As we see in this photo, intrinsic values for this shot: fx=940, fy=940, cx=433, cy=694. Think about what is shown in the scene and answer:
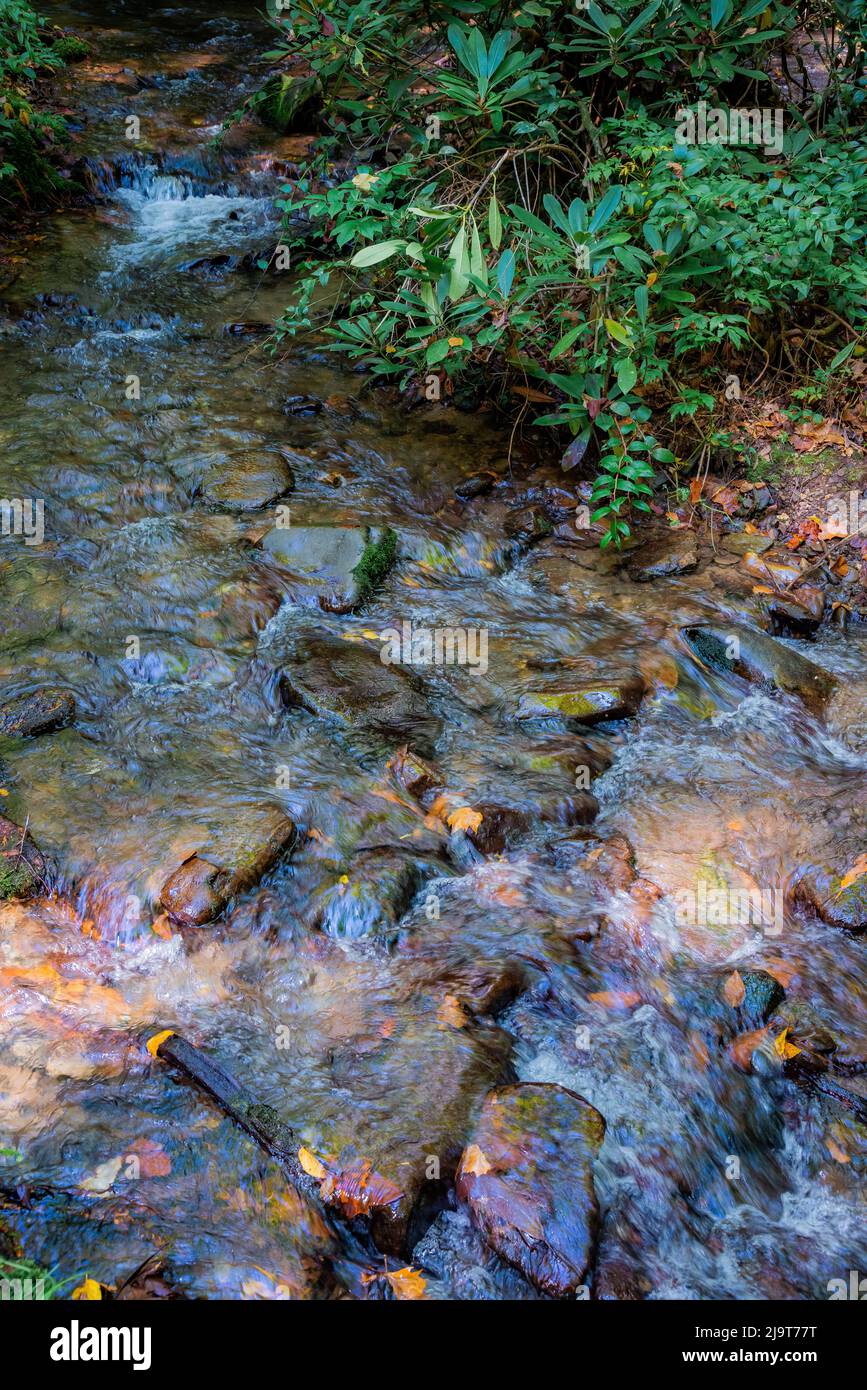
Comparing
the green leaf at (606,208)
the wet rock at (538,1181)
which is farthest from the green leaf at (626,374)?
the wet rock at (538,1181)

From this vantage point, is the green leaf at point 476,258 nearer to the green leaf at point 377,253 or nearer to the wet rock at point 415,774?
the green leaf at point 377,253

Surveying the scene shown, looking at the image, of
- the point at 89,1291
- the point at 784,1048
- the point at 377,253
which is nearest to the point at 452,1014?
the point at 784,1048

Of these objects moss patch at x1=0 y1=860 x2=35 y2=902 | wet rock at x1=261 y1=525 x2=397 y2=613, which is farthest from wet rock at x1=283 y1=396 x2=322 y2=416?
moss patch at x1=0 y1=860 x2=35 y2=902

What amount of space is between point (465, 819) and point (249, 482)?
2.77 m

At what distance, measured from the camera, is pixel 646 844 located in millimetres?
4023

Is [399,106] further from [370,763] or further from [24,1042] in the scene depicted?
[24,1042]

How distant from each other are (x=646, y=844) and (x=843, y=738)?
134 centimetres

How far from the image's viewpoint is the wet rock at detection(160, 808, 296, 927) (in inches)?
137

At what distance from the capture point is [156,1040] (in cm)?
303

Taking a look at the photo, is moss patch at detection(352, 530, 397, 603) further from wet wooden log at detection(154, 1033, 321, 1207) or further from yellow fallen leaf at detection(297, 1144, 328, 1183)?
yellow fallen leaf at detection(297, 1144, 328, 1183)

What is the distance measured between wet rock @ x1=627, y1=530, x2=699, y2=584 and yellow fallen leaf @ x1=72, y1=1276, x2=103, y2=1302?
4.25 metres

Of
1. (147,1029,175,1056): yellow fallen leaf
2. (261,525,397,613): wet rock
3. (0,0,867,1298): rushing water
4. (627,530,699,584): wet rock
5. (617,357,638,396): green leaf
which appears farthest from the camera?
(627,530,699,584): wet rock

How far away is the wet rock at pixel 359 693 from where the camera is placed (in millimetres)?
4391

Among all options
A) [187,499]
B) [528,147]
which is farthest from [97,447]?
[528,147]
